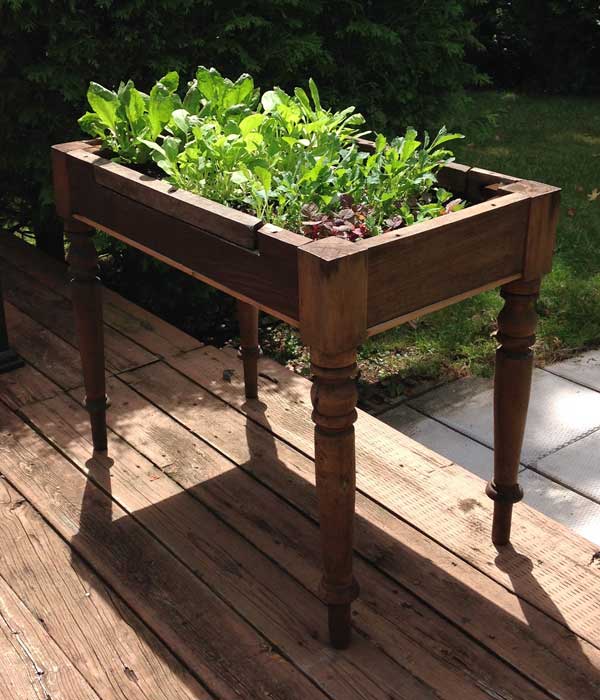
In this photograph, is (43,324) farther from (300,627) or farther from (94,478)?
(300,627)

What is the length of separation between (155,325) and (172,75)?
1.44 m

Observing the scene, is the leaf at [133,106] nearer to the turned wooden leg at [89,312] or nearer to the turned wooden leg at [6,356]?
the turned wooden leg at [89,312]

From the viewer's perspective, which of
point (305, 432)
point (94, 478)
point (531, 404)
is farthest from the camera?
point (531, 404)

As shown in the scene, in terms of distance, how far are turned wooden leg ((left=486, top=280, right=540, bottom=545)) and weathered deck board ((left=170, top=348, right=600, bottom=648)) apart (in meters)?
0.09

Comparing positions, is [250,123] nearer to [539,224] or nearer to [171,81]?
[171,81]

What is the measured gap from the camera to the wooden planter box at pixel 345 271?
1.78 meters

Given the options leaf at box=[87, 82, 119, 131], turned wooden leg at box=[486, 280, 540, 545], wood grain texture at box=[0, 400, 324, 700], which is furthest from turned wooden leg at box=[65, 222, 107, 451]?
turned wooden leg at box=[486, 280, 540, 545]

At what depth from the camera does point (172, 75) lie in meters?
2.38

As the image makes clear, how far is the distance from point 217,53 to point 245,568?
7.13ft

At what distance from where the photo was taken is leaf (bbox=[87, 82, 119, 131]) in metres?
2.28

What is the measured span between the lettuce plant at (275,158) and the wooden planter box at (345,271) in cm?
8

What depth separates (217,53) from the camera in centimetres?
373

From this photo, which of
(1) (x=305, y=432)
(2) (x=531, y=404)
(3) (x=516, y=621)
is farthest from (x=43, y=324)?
(3) (x=516, y=621)

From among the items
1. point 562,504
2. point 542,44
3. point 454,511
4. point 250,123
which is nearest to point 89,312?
point 250,123
